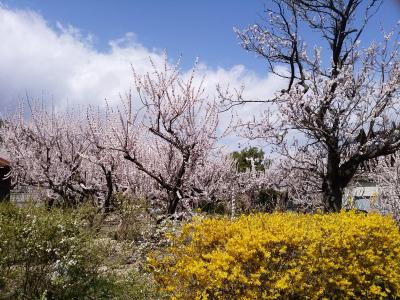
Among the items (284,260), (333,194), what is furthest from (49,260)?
(333,194)

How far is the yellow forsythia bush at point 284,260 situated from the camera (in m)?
4.80

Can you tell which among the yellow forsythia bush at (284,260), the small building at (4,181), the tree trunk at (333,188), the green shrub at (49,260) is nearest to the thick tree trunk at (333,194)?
the tree trunk at (333,188)

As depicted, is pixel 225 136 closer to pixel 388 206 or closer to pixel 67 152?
pixel 388 206

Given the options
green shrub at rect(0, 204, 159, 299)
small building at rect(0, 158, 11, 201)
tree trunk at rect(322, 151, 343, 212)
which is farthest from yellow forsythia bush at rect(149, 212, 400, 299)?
small building at rect(0, 158, 11, 201)

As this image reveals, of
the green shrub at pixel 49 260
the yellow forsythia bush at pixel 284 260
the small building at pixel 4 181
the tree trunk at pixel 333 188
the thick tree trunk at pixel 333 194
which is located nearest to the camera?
the yellow forsythia bush at pixel 284 260

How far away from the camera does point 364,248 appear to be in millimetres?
5930

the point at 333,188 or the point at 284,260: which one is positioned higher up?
the point at 333,188

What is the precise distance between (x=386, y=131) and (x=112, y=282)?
6.88 metres

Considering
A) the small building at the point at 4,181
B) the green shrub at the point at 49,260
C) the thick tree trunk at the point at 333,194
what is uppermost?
the small building at the point at 4,181

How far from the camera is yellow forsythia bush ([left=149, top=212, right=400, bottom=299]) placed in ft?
15.8

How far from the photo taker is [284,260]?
16.6ft

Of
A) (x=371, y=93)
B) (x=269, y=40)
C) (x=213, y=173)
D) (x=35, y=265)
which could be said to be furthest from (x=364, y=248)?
(x=213, y=173)

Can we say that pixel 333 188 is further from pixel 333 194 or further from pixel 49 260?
pixel 49 260

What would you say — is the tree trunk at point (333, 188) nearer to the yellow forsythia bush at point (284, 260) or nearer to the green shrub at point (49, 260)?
the yellow forsythia bush at point (284, 260)
